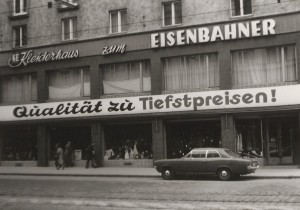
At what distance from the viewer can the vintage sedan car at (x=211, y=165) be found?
2048cm

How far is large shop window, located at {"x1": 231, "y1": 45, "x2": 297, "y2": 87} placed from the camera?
26.2 meters

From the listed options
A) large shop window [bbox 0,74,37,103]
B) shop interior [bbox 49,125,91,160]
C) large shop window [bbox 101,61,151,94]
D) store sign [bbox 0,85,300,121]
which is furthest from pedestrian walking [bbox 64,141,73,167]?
large shop window [bbox 0,74,37,103]

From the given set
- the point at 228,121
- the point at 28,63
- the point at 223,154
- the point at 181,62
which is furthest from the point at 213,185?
the point at 28,63

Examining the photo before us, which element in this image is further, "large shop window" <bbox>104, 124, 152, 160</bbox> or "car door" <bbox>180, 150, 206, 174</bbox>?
"large shop window" <bbox>104, 124, 152, 160</bbox>

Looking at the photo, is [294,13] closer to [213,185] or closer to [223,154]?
[223,154]

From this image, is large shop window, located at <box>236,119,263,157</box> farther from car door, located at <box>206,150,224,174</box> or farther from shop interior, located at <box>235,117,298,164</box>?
car door, located at <box>206,150,224,174</box>

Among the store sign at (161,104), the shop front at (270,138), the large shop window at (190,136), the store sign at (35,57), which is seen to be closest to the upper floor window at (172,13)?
the store sign at (161,104)

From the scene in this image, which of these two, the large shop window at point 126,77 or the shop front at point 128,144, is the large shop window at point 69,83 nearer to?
the large shop window at point 126,77

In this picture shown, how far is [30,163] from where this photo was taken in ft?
107

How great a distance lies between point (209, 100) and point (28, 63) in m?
13.9

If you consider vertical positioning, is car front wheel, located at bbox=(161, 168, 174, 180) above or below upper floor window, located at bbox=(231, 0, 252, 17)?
below

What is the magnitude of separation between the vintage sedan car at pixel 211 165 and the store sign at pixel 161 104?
227 inches

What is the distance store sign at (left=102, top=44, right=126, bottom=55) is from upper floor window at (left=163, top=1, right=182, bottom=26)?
3145 mm

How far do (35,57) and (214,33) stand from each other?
43.4ft
